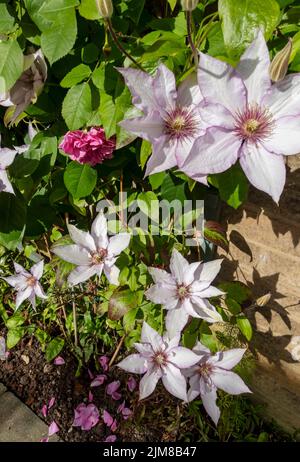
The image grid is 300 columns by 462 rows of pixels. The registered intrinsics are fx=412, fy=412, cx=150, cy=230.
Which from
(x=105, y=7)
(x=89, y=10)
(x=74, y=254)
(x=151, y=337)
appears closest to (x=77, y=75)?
(x=89, y=10)

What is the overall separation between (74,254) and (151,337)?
0.92 ft

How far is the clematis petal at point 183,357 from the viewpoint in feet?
3.20

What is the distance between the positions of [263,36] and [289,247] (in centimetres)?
62

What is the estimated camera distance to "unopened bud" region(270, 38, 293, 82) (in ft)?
1.72

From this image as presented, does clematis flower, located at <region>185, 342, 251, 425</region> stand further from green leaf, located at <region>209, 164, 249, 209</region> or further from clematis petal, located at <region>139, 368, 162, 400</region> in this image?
green leaf, located at <region>209, 164, 249, 209</region>

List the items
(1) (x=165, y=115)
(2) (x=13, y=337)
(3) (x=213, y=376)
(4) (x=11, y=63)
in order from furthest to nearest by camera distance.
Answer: (2) (x=13, y=337), (3) (x=213, y=376), (4) (x=11, y=63), (1) (x=165, y=115)

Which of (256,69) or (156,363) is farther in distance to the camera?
(156,363)

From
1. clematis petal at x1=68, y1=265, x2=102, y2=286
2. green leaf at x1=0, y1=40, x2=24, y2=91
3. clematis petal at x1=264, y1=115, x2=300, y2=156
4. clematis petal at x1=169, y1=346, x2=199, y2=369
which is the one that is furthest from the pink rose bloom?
clematis petal at x1=169, y1=346, x2=199, y2=369

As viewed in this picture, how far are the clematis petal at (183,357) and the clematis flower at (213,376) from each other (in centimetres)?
5

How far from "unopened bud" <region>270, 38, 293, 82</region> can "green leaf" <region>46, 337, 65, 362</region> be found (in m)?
1.30

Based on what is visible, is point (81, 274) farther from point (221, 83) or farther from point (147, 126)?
point (221, 83)

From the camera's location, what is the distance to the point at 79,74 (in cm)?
84

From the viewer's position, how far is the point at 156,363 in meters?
1.02

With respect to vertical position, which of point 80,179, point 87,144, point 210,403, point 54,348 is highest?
point 87,144
